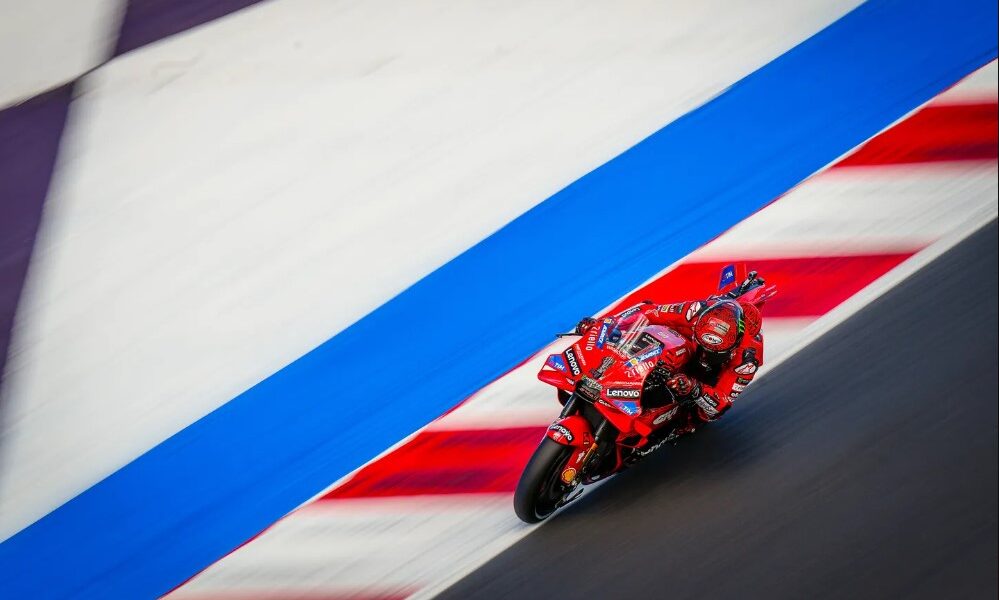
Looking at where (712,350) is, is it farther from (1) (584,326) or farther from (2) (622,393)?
(1) (584,326)

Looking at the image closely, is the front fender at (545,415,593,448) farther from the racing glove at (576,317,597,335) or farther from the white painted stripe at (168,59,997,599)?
the white painted stripe at (168,59,997,599)

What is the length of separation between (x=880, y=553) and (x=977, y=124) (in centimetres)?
306

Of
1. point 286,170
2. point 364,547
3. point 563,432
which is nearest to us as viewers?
point 563,432

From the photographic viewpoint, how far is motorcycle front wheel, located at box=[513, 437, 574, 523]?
14.5 ft

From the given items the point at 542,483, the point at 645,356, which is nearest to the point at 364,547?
the point at 542,483

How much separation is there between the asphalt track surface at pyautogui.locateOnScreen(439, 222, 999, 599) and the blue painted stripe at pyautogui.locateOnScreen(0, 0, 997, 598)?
104 cm

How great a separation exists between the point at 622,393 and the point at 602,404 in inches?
4.6

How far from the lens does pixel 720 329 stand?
445 cm

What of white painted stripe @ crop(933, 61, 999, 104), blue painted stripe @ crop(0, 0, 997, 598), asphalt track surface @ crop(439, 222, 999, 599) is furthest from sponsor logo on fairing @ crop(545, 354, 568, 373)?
white painted stripe @ crop(933, 61, 999, 104)

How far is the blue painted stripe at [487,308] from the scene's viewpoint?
5.08 m

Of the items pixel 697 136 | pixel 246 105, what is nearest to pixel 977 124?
pixel 697 136

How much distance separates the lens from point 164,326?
5.62 m

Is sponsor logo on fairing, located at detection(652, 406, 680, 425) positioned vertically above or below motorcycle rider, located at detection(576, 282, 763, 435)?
below

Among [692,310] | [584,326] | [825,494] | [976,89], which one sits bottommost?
[825,494]
